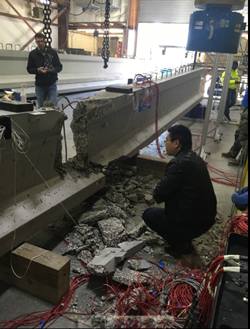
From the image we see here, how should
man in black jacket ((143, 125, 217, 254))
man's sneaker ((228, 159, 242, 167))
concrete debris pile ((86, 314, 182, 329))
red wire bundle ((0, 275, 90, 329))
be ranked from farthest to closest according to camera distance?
1. man's sneaker ((228, 159, 242, 167))
2. man in black jacket ((143, 125, 217, 254))
3. red wire bundle ((0, 275, 90, 329))
4. concrete debris pile ((86, 314, 182, 329))

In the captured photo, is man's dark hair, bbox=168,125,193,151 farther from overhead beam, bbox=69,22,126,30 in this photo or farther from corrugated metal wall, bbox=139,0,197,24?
corrugated metal wall, bbox=139,0,197,24

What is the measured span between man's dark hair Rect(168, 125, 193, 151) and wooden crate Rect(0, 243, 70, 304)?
126 centimetres

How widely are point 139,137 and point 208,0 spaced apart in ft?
6.54

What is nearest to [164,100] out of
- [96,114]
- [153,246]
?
[96,114]

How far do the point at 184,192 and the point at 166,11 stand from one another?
42.0 ft

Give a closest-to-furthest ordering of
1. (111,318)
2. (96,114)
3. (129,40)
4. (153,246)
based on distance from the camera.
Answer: (111,318)
(153,246)
(96,114)
(129,40)

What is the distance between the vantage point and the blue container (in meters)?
3.39

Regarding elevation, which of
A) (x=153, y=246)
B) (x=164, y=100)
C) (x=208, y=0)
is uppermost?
(x=208, y=0)

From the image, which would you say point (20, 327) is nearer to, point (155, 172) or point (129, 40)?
point (155, 172)

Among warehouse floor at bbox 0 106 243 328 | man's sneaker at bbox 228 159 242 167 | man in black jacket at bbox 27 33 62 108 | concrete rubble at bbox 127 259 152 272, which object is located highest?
man in black jacket at bbox 27 33 62 108

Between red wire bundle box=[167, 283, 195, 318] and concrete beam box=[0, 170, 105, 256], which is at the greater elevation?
concrete beam box=[0, 170, 105, 256]

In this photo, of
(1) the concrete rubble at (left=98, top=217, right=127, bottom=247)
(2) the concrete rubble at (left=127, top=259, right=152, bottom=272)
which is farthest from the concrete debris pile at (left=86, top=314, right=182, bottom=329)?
(1) the concrete rubble at (left=98, top=217, right=127, bottom=247)

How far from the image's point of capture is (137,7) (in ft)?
44.3

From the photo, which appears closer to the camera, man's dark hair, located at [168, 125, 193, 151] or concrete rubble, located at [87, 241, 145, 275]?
concrete rubble, located at [87, 241, 145, 275]
